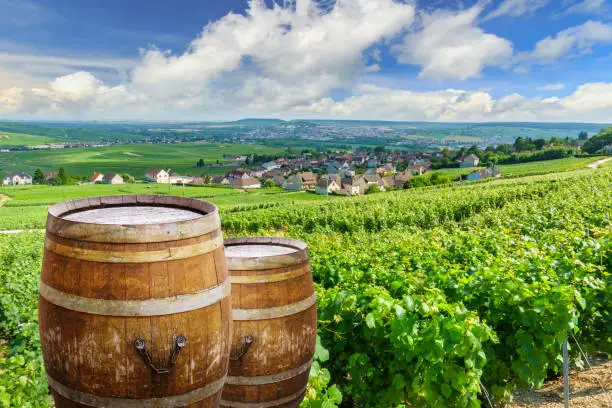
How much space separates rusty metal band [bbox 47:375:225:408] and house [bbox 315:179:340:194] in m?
72.9

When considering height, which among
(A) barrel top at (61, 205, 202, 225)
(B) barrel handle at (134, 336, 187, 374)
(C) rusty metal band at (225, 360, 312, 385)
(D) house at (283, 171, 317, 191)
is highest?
(A) barrel top at (61, 205, 202, 225)

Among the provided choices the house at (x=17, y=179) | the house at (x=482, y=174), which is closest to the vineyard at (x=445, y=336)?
the house at (x=482, y=174)

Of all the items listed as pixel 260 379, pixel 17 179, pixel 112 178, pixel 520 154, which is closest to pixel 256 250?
pixel 260 379

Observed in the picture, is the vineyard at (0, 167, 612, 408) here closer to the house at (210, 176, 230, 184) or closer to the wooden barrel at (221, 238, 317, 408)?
the wooden barrel at (221, 238, 317, 408)

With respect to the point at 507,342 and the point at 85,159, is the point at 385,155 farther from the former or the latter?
the point at 507,342

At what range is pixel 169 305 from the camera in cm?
240

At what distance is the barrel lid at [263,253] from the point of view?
10.8 ft

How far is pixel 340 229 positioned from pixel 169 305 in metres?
26.2

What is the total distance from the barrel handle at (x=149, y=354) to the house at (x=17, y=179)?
5552 inches

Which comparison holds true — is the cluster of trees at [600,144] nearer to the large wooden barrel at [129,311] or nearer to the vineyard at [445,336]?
the vineyard at [445,336]

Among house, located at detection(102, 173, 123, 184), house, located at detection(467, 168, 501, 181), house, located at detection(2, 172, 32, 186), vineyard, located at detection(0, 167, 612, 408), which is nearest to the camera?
vineyard, located at detection(0, 167, 612, 408)

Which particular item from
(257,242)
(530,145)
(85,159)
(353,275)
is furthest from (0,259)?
(85,159)

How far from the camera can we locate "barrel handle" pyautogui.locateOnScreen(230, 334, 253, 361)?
127 inches

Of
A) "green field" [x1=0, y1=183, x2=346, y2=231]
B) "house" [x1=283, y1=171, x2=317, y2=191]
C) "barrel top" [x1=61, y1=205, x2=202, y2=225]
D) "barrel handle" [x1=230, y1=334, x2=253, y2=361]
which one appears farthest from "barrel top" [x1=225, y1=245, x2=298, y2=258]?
"house" [x1=283, y1=171, x2=317, y2=191]
